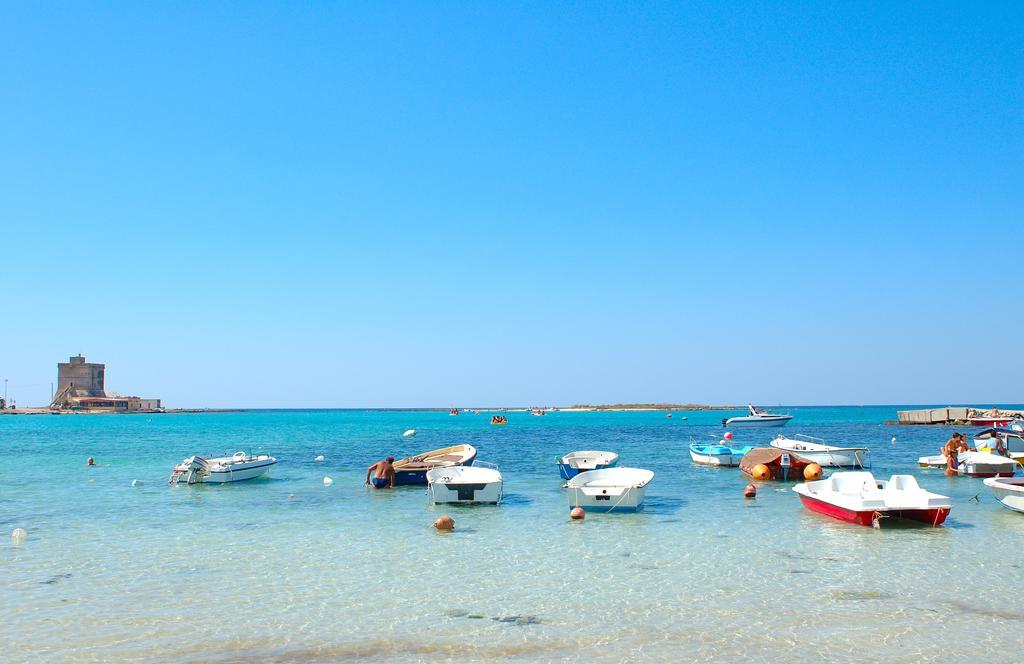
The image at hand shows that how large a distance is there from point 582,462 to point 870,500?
1589cm

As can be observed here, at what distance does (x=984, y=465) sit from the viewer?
35938 millimetres

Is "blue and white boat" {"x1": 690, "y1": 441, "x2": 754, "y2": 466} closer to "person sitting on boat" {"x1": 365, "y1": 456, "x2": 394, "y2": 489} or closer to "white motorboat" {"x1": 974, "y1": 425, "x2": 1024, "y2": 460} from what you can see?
"white motorboat" {"x1": 974, "y1": 425, "x2": 1024, "y2": 460}

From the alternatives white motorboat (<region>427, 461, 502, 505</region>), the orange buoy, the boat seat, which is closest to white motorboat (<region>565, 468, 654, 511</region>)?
white motorboat (<region>427, 461, 502, 505</region>)

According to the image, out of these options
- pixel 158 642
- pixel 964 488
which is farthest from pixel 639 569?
pixel 964 488

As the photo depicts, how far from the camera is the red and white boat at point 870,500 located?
21.3m

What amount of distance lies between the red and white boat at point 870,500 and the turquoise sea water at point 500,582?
541 millimetres

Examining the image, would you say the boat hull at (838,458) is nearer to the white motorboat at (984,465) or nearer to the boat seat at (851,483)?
the white motorboat at (984,465)

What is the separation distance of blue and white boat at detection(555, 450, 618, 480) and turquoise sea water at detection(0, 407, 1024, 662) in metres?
5.12

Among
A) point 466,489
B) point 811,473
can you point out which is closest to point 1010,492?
point 811,473

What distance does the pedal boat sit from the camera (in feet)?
108

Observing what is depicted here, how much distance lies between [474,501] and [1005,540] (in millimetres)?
15589

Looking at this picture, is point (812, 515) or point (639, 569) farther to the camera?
point (812, 515)

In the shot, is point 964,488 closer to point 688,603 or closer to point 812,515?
point 812,515

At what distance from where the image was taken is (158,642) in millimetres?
11812
